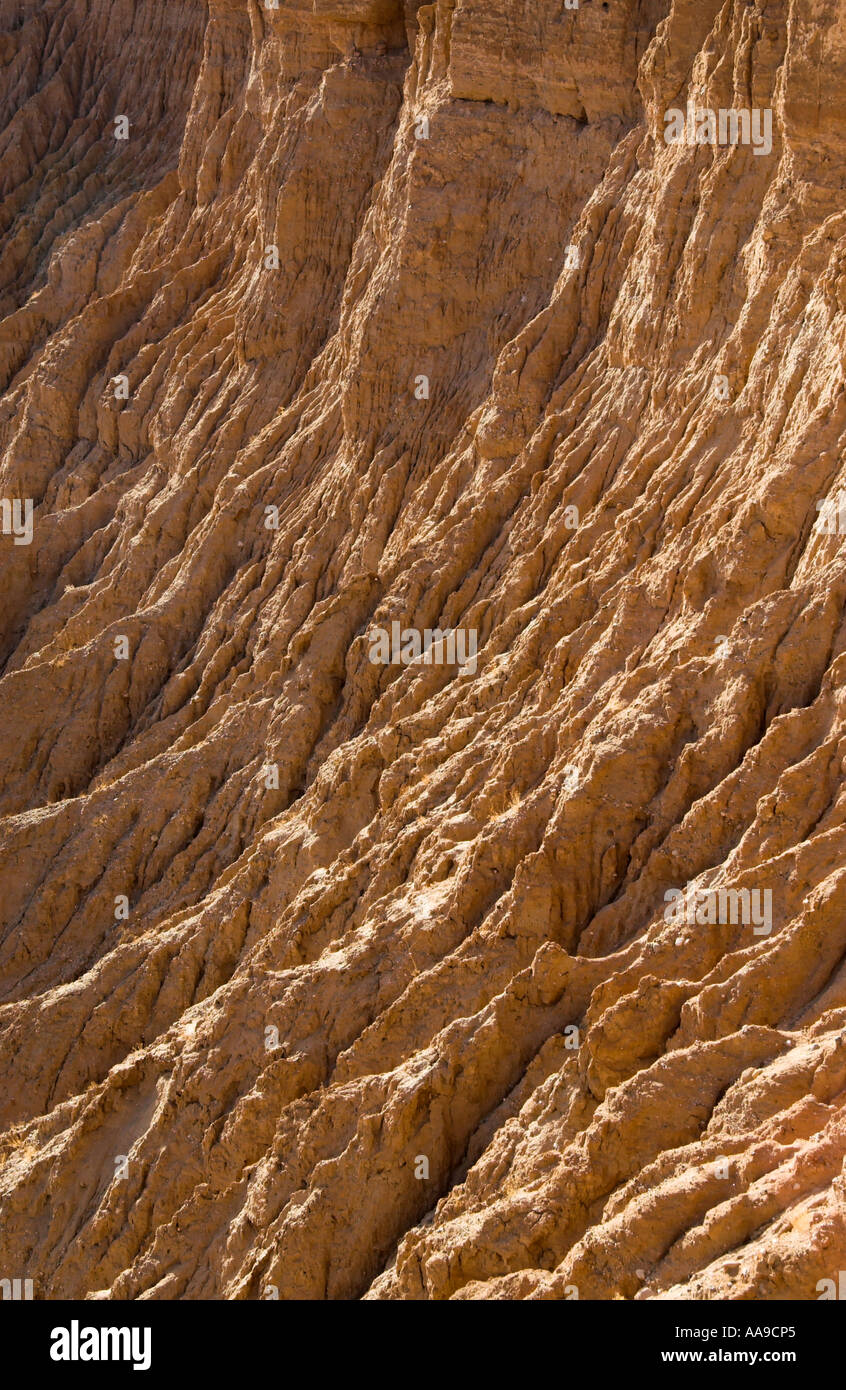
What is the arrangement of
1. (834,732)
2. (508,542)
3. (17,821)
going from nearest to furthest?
1. (834,732)
2. (508,542)
3. (17,821)

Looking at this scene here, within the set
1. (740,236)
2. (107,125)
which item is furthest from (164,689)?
(107,125)

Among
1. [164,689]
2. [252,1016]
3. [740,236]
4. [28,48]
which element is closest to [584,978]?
[252,1016]

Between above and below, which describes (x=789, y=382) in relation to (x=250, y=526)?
below

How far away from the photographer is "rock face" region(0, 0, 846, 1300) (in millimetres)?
13602

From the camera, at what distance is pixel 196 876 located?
22.2 m

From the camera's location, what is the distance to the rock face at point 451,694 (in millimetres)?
13602

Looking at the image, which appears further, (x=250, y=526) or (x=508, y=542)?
(x=250, y=526)

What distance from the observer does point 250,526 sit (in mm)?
25609

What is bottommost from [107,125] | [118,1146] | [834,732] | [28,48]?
[118,1146]

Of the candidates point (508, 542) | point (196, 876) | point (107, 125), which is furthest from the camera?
point (107, 125)

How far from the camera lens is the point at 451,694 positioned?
1978 centimetres

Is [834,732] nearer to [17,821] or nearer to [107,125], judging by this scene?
[17,821]

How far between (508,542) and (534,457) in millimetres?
980

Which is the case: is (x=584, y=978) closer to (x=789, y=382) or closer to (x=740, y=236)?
(x=789, y=382)
